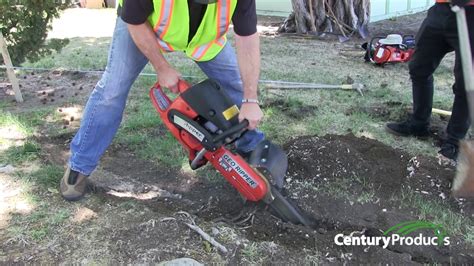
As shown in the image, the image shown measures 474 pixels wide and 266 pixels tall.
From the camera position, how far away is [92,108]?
9.50 feet

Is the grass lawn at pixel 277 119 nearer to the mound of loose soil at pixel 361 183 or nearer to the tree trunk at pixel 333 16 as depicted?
the mound of loose soil at pixel 361 183

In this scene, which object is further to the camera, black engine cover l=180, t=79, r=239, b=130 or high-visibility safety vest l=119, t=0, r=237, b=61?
black engine cover l=180, t=79, r=239, b=130

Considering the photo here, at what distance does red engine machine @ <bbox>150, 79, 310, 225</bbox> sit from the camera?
2.64m

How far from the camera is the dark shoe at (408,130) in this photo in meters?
4.28

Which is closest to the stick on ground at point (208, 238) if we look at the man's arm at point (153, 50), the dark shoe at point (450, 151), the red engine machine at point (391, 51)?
the man's arm at point (153, 50)

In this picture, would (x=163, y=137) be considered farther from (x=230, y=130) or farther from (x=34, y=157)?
(x=230, y=130)

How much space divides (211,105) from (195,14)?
20.8 inches

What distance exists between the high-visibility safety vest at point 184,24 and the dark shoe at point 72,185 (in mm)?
1052

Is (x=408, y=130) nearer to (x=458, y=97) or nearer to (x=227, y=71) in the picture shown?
(x=458, y=97)

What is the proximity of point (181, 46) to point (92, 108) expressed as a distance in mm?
697

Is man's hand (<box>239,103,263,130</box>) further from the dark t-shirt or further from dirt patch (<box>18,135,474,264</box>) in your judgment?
dirt patch (<box>18,135,474,264</box>)

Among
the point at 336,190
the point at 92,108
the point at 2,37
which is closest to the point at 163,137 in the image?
the point at 92,108

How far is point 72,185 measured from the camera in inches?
122

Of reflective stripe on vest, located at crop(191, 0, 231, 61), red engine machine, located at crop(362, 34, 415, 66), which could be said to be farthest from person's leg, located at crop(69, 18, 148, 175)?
red engine machine, located at crop(362, 34, 415, 66)
